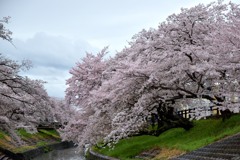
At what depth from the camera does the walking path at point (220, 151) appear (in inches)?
702

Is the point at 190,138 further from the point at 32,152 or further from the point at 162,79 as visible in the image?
the point at 32,152

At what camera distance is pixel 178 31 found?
79.0 ft

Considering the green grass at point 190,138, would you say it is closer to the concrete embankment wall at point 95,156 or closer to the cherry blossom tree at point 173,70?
the concrete embankment wall at point 95,156

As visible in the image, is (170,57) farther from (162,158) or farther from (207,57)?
(162,158)

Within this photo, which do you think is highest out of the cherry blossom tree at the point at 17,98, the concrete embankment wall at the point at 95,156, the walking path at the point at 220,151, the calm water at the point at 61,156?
the cherry blossom tree at the point at 17,98

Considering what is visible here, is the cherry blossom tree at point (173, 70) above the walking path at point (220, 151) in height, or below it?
above

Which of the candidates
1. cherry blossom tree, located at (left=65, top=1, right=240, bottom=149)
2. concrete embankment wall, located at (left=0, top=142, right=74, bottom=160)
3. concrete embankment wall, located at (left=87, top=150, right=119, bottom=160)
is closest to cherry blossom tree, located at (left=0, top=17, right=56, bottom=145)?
cherry blossom tree, located at (left=65, top=1, right=240, bottom=149)

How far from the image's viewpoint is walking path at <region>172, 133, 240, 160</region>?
17841mm

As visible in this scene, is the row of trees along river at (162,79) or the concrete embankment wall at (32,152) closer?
the row of trees along river at (162,79)

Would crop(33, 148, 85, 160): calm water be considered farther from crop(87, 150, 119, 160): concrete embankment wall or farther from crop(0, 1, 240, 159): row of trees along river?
crop(0, 1, 240, 159): row of trees along river

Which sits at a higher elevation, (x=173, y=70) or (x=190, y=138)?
(x=173, y=70)

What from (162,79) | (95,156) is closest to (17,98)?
(162,79)

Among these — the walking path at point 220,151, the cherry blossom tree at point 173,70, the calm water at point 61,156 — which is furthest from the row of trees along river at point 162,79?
the calm water at point 61,156

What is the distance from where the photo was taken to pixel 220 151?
63.1ft
